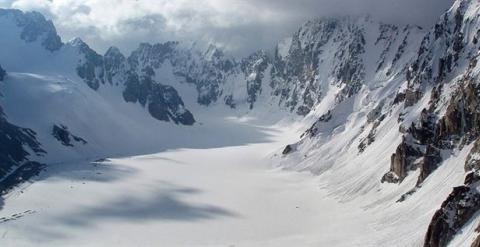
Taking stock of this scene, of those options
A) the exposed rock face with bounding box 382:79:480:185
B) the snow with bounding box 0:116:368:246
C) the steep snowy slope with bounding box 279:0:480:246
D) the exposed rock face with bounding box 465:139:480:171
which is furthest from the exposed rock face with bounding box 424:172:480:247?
the exposed rock face with bounding box 382:79:480:185

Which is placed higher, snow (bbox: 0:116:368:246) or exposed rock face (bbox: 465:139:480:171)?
snow (bbox: 0:116:368:246)

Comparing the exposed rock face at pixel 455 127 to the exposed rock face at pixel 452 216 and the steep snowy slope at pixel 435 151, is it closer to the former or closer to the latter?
the steep snowy slope at pixel 435 151

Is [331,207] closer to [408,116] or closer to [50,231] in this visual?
[408,116]

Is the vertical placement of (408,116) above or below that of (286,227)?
above

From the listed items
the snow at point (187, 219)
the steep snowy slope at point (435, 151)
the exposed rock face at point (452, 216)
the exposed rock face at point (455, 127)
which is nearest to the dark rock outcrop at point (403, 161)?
the steep snowy slope at point (435, 151)

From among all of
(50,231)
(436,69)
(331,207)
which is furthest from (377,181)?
(50,231)

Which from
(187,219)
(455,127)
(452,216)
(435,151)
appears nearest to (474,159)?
(435,151)

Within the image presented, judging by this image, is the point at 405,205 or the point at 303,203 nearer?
the point at 405,205

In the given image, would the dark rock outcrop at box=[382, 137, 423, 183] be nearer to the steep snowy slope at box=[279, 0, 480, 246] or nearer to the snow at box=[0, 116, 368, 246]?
the steep snowy slope at box=[279, 0, 480, 246]

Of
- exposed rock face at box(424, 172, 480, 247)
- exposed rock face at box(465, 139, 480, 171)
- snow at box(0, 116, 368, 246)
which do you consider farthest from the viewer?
snow at box(0, 116, 368, 246)
